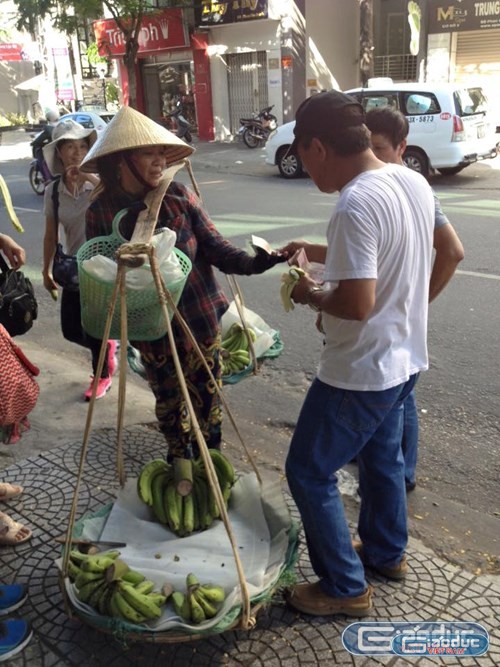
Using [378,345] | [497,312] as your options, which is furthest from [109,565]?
[497,312]

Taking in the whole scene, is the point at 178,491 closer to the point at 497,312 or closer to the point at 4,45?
the point at 497,312

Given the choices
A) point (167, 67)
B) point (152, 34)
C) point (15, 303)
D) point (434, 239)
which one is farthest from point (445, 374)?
point (167, 67)

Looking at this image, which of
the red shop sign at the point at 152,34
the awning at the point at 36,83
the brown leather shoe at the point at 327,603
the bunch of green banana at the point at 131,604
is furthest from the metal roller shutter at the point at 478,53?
the awning at the point at 36,83

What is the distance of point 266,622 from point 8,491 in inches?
56.0

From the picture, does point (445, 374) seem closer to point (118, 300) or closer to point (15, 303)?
point (118, 300)

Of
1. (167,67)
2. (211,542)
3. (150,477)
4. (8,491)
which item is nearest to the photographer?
(211,542)

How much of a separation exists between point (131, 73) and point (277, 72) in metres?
4.08

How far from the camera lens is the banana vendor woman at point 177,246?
241cm

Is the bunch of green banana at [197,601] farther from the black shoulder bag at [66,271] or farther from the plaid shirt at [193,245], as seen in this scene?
the black shoulder bag at [66,271]

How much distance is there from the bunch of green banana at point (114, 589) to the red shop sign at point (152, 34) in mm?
18464

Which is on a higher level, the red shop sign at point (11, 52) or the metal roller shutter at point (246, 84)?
the red shop sign at point (11, 52)

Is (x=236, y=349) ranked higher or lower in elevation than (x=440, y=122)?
lower

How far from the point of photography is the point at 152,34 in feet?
65.7

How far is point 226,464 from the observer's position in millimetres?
2562
